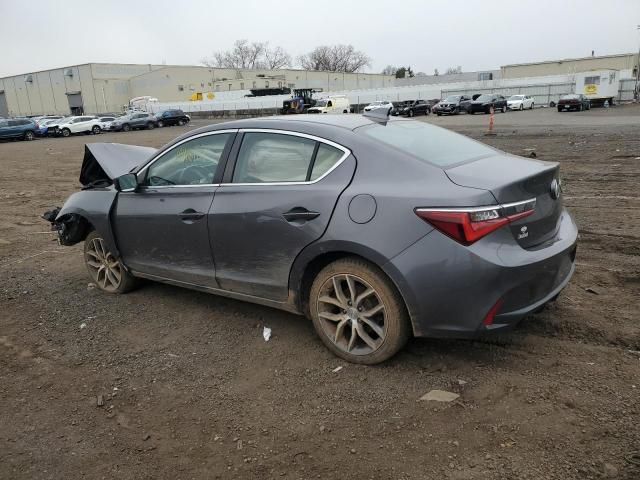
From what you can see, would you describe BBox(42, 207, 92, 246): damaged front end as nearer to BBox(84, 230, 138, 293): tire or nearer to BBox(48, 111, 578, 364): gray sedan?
BBox(84, 230, 138, 293): tire

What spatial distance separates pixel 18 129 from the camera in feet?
127

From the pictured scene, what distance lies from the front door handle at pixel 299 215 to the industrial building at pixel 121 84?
69218 mm

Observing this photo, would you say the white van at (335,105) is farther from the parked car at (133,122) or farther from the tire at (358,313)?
the tire at (358,313)

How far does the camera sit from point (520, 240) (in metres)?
3.17

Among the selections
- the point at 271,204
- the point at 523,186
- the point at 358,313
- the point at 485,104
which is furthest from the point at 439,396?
the point at 485,104

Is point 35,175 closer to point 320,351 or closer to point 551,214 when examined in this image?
point 320,351

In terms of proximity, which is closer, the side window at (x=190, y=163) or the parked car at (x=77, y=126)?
the side window at (x=190, y=163)

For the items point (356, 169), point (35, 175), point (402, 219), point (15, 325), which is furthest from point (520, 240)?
point (35, 175)

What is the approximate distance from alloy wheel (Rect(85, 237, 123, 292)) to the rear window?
9.40 ft

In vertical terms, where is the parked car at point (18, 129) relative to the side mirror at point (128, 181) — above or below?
below

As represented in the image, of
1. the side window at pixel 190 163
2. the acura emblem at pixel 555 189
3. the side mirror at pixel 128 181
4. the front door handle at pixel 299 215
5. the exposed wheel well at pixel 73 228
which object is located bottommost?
the exposed wheel well at pixel 73 228

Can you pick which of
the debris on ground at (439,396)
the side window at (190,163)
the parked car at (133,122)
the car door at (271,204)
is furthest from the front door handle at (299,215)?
the parked car at (133,122)

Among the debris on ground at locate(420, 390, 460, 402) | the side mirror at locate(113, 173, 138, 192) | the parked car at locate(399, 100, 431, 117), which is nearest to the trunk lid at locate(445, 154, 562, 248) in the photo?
the debris on ground at locate(420, 390, 460, 402)

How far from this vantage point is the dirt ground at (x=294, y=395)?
273 cm
